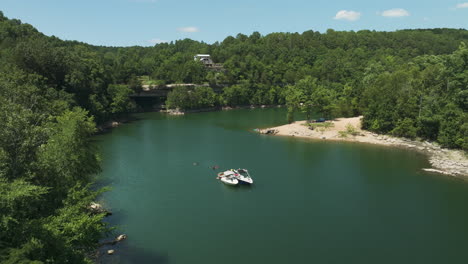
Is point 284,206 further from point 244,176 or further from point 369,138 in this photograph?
point 369,138

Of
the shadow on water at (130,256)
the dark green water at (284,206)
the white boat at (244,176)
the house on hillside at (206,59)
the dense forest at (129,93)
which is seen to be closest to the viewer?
the dense forest at (129,93)

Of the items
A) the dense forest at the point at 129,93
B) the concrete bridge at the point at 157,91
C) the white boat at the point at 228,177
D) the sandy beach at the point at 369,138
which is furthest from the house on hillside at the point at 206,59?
the white boat at the point at 228,177

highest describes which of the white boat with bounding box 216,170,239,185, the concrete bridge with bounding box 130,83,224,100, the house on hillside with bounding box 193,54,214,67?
the house on hillside with bounding box 193,54,214,67

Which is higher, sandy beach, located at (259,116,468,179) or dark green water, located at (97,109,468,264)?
sandy beach, located at (259,116,468,179)

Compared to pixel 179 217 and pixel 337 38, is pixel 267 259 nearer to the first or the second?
pixel 179 217

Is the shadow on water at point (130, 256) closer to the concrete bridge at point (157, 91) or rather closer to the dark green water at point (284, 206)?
the dark green water at point (284, 206)

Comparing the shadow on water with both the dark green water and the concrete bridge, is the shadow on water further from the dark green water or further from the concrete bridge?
the concrete bridge

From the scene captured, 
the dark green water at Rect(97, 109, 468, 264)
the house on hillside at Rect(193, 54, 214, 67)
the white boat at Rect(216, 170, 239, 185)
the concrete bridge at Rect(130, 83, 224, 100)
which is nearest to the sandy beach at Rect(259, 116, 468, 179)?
the dark green water at Rect(97, 109, 468, 264)

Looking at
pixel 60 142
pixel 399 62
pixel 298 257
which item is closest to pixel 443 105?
pixel 298 257
